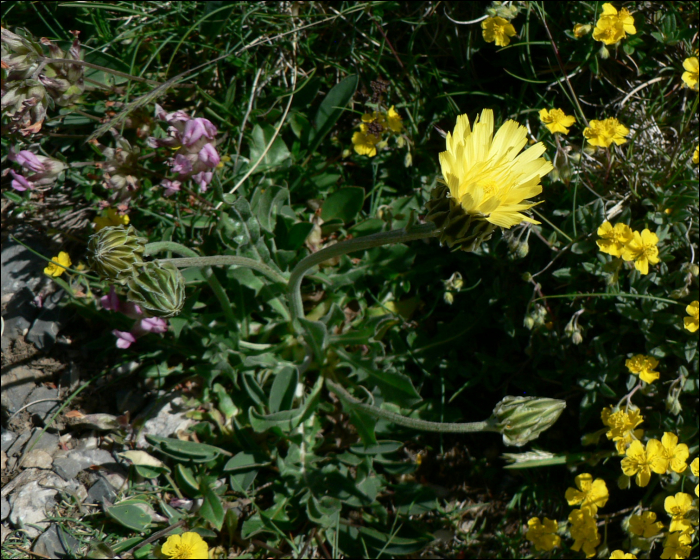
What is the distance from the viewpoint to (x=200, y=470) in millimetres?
3238

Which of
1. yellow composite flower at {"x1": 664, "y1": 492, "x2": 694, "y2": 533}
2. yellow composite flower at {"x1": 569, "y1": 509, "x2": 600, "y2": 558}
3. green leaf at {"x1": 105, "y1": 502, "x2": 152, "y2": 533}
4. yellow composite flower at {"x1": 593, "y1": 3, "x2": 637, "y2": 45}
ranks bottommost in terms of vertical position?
green leaf at {"x1": 105, "y1": 502, "x2": 152, "y2": 533}

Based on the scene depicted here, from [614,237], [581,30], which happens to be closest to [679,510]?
[614,237]

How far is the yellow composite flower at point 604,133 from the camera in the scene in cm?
286

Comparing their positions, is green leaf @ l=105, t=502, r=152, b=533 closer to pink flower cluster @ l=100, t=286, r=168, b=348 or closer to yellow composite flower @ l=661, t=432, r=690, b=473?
pink flower cluster @ l=100, t=286, r=168, b=348

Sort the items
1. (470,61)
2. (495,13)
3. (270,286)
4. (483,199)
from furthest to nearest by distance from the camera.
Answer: (470,61), (270,286), (495,13), (483,199)

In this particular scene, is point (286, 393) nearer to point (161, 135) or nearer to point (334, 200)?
point (334, 200)

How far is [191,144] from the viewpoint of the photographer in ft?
9.26

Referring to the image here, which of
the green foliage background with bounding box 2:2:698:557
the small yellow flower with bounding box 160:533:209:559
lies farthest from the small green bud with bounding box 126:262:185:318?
the small yellow flower with bounding box 160:533:209:559

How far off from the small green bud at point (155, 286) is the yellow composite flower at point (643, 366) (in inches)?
82.7

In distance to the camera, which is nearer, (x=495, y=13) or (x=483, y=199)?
(x=483, y=199)

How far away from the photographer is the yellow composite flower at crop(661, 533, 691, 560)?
2.62 meters

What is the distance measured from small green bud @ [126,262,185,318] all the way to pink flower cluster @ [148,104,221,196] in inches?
36.5

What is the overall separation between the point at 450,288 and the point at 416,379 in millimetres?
683

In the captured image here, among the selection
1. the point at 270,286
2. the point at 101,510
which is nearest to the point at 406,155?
the point at 270,286
